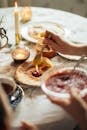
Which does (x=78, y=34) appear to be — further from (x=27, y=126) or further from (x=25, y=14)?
(x=27, y=126)

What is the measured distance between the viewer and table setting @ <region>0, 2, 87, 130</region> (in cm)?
143

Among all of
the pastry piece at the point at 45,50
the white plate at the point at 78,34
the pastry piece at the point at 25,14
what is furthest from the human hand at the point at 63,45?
the pastry piece at the point at 25,14

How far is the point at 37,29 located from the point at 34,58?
42 cm

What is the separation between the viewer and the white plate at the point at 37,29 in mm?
Result: 1997

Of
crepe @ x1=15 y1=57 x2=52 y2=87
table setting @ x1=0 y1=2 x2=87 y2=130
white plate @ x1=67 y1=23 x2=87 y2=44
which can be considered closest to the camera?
table setting @ x1=0 y1=2 x2=87 y2=130

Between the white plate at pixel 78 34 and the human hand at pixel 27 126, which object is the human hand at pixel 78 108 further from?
the white plate at pixel 78 34

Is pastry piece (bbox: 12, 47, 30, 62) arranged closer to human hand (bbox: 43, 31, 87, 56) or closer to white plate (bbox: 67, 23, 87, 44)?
human hand (bbox: 43, 31, 87, 56)

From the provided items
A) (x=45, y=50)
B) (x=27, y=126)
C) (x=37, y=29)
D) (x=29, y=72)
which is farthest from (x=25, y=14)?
(x=27, y=126)

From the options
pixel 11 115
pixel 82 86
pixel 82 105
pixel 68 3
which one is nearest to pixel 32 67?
pixel 82 86

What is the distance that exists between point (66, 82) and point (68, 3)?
225cm

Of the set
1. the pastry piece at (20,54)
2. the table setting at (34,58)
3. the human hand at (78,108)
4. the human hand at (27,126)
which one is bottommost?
the table setting at (34,58)

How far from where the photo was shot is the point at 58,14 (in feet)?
7.75

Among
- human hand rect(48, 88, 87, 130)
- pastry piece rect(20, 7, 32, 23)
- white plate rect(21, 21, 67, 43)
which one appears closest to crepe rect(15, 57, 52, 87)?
white plate rect(21, 21, 67, 43)

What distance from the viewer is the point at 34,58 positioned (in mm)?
1728
